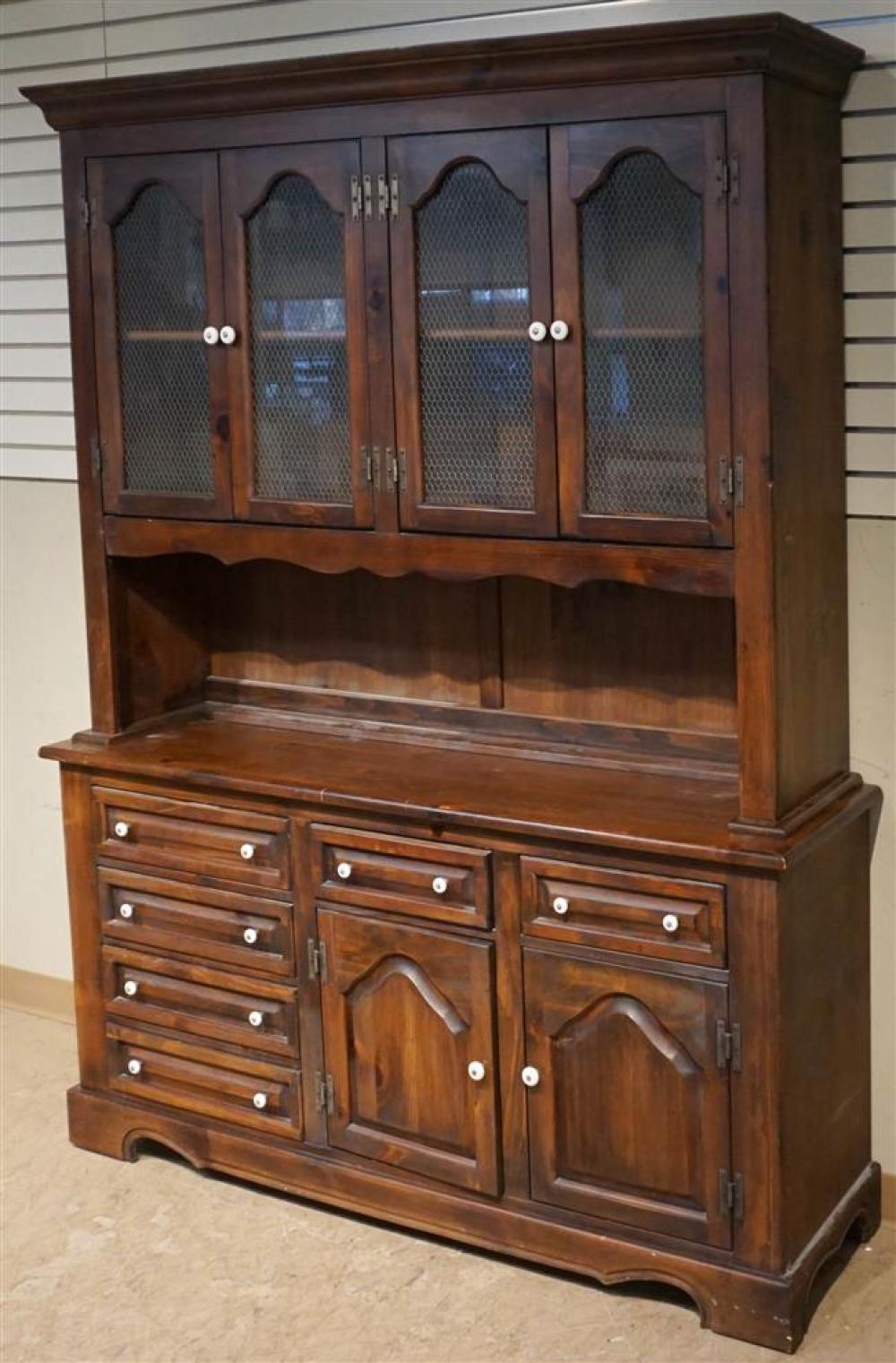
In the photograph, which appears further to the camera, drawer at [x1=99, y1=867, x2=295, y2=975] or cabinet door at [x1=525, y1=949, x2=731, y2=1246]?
drawer at [x1=99, y1=867, x2=295, y2=975]

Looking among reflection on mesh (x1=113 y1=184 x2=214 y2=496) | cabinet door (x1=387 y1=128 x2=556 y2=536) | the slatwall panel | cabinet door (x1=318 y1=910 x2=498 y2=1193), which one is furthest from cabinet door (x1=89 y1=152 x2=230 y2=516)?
cabinet door (x1=318 y1=910 x2=498 y2=1193)

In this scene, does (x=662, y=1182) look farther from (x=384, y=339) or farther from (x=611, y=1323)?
(x=384, y=339)

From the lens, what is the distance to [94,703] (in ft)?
13.4

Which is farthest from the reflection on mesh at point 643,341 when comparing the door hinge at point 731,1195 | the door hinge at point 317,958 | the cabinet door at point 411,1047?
the door hinge at point 731,1195

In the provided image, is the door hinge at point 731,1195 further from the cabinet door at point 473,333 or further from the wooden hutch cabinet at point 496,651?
the cabinet door at point 473,333

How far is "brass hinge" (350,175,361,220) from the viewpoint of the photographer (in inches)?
138

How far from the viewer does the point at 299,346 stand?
365 cm

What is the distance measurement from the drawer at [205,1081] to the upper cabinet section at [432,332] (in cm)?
118

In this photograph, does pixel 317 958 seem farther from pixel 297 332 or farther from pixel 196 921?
pixel 297 332

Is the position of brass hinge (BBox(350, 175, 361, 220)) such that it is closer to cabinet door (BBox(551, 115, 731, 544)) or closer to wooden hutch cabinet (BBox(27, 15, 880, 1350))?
wooden hutch cabinet (BBox(27, 15, 880, 1350))

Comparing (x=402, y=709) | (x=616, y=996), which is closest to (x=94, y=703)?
(x=402, y=709)

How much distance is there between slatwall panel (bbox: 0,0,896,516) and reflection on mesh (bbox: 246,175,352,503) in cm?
58

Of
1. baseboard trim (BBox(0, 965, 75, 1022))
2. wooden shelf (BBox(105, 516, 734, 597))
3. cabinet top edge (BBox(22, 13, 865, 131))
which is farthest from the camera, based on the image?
baseboard trim (BBox(0, 965, 75, 1022))

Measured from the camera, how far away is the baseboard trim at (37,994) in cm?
494
